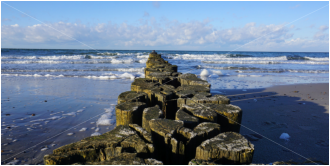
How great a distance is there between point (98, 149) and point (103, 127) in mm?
3317

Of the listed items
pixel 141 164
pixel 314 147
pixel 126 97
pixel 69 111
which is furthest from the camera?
pixel 69 111

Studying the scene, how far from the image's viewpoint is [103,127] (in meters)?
4.52

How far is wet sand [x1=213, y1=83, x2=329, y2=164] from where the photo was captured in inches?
133

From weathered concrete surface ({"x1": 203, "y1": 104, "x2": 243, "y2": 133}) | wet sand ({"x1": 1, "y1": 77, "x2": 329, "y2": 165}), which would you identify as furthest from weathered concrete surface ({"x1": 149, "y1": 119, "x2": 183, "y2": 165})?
wet sand ({"x1": 1, "y1": 77, "x2": 329, "y2": 165})

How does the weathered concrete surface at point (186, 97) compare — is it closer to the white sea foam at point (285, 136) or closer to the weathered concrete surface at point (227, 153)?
the weathered concrete surface at point (227, 153)

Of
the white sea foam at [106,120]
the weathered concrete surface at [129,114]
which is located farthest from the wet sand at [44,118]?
the weathered concrete surface at [129,114]

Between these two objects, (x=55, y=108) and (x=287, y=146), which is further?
(x=55, y=108)

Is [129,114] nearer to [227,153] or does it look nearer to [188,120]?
[188,120]

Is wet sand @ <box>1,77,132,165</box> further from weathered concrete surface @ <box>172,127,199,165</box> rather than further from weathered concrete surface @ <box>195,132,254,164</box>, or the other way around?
weathered concrete surface @ <box>195,132,254,164</box>

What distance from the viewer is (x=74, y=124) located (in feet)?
15.3

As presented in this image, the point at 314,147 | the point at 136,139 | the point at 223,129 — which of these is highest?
the point at 136,139

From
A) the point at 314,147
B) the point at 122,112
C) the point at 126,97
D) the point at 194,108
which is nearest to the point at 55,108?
the point at 126,97

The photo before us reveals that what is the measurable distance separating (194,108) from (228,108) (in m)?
0.36

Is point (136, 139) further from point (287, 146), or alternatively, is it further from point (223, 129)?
point (287, 146)
